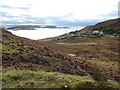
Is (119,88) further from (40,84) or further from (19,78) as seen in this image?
(19,78)

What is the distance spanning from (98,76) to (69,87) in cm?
349

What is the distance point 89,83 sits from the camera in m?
12.5

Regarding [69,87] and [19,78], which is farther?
[19,78]

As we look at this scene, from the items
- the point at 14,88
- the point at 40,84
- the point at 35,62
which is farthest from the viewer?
the point at 35,62

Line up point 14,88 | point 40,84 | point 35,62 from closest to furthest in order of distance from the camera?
point 14,88, point 40,84, point 35,62

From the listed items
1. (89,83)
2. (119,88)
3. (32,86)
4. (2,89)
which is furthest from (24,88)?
(119,88)

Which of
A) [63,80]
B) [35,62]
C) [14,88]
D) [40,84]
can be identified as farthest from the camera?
[35,62]

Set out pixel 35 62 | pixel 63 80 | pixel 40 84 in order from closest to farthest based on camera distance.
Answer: pixel 40 84, pixel 63 80, pixel 35 62

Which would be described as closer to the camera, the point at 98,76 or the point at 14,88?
the point at 14,88

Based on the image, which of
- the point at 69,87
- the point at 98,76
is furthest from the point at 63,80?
the point at 98,76

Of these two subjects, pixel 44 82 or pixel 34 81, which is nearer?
pixel 44 82

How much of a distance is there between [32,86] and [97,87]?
17.7 ft

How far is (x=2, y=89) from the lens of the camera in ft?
38.4

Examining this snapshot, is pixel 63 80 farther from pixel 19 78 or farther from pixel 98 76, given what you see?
pixel 19 78
